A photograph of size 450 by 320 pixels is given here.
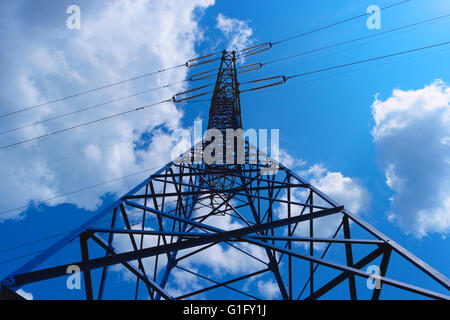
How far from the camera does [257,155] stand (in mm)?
9086

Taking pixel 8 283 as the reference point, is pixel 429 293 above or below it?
below

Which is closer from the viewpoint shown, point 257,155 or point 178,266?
point 178,266

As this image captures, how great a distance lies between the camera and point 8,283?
2.68m
